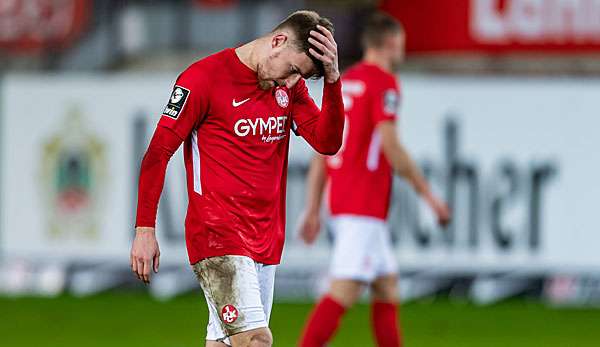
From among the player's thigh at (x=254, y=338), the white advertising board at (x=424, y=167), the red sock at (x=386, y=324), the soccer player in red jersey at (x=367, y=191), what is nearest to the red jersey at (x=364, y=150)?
the soccer player in red jersey at (x=367, y=191)

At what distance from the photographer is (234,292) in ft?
19.0

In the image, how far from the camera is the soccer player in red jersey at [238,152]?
5.64m

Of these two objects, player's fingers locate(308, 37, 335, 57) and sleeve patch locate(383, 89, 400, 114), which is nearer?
player's fingers locate(308, 37, 335, 57)

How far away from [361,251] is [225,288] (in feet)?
8.36

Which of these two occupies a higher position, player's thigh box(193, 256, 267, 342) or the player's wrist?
the player's wrist

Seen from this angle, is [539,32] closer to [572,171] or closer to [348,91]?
[572,171]

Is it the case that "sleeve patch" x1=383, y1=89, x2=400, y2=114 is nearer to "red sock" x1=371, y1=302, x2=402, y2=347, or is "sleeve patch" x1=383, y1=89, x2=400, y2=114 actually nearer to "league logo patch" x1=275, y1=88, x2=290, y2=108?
"red sock" x1=371, y1=302, x2=402, y2=347

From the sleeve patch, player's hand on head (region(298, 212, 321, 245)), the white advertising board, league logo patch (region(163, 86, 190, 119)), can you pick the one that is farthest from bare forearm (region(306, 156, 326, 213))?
the white advertising board

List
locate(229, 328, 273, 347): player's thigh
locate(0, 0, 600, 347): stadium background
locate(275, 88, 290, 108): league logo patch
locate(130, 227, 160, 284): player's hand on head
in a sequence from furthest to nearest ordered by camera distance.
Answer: locate(0, 0, 600, 347): stadium background < locate(275, 88, 290, 108): league logo patch < locate(229, 328, 273, 347): player's thigh < locate(130, 227, 160, 284): player's hand on head

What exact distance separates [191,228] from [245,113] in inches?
21.0

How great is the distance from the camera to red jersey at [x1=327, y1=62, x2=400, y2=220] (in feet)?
27.3

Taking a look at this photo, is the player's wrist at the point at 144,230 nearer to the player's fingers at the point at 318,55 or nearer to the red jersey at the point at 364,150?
the player's fingers at the point at 318,55

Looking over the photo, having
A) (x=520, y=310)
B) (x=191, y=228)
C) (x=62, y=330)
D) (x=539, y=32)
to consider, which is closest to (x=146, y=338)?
(x=62, y=330)

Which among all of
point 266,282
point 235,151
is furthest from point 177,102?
point 266,282
